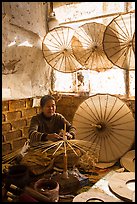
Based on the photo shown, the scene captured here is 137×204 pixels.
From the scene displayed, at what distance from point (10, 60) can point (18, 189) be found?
7.77 ft

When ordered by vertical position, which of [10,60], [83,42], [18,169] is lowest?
[18,169]

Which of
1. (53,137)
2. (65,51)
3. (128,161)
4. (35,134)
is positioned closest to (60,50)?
(65,51)

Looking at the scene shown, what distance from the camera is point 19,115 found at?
13.5ft

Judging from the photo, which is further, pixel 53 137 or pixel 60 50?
pixel 60 50

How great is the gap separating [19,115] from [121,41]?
90.8 inches

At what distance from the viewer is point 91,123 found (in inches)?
136

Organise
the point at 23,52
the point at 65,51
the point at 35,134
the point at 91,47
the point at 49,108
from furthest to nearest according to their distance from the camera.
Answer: the point at 23,52
the point at 65,51
the point at 91,47
the point at 49,108
the point at 35,134

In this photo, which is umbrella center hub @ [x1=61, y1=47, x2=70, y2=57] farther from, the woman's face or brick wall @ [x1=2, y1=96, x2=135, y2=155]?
the woman's face

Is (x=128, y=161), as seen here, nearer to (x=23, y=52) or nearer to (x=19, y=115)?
(x=19, y=115)

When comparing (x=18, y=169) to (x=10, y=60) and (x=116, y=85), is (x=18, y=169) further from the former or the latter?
(x=116, y=85)

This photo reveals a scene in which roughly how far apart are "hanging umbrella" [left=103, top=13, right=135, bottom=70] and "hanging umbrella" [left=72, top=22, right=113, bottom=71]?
0.41 meters

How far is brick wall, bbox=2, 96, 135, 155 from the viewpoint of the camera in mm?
3846

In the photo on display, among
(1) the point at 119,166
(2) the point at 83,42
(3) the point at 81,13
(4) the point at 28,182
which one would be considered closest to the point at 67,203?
(4) the point at 28,182

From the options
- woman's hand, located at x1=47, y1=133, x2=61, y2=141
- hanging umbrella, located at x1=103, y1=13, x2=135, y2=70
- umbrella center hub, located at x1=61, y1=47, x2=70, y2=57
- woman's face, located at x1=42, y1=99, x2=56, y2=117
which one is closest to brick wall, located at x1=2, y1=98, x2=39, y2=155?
woman's face, located at x1=42, y1=99, x2=56, y2=117
